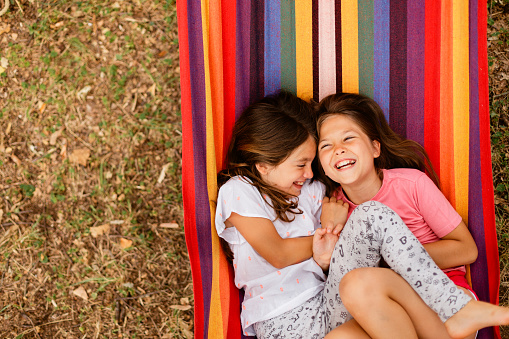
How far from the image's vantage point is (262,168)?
1.90 m

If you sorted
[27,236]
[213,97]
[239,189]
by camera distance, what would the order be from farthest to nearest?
[27,236] < [213,97] < [239,189]

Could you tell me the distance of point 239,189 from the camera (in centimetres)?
184

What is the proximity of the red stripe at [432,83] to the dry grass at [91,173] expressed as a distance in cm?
136

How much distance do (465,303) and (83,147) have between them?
2130mm

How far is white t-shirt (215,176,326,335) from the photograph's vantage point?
1.79 m

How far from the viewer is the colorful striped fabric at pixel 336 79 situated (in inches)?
72.5

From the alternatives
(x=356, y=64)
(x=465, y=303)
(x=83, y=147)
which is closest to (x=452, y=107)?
(x=356, y=64)

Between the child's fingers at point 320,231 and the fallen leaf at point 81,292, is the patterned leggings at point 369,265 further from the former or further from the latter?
the fallen leaf at point 81,292

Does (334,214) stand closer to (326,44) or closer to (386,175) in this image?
(386,175)

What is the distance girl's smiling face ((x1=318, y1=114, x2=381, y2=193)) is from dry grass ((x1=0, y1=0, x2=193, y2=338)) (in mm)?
1025

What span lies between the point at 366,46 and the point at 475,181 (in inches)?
29.5

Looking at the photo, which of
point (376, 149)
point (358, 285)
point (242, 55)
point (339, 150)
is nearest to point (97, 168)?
point (242, 55)

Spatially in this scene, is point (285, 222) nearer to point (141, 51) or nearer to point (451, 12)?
point (451, 12)

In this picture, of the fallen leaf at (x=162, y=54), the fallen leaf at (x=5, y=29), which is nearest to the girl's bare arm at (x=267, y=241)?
the fallen leaf at (x=162, y=54)
